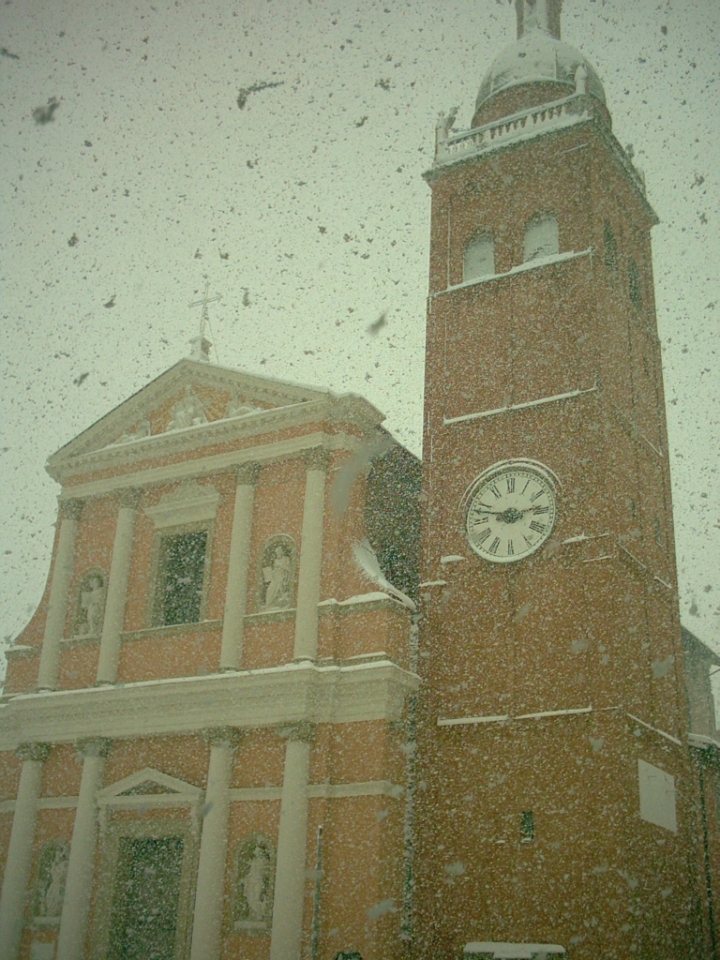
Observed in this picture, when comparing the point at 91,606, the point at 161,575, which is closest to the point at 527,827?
the point at 161,575

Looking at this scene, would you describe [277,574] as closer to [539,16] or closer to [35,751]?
[35,751]

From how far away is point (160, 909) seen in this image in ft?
53.1

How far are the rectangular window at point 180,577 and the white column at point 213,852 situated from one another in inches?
102

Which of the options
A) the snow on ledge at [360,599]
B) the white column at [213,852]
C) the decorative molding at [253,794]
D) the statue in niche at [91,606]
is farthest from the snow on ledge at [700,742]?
the statue in niche at [91,606]

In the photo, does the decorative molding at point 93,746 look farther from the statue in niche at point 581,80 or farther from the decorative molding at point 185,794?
the statue in niche at point 581,80

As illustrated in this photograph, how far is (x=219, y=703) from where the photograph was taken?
1623 centimetres

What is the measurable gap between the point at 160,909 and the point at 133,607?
470 cm

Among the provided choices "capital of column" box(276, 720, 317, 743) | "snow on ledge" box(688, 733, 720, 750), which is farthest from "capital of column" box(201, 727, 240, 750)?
"snow on ledge" box(688, 733, 720, 750)

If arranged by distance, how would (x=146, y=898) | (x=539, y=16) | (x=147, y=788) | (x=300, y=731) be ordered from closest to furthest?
1. (x=300, y=731)
2. (x=146, y=898)
3. (x=147, y=788)
4. (x=539, y=16)

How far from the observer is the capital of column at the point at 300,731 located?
15391 millimetres

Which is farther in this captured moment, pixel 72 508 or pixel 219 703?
pixel 72 508

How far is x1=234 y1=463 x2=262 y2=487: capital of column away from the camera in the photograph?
57.7ft

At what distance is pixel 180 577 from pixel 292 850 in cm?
531

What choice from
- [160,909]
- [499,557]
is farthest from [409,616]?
[160,909]
